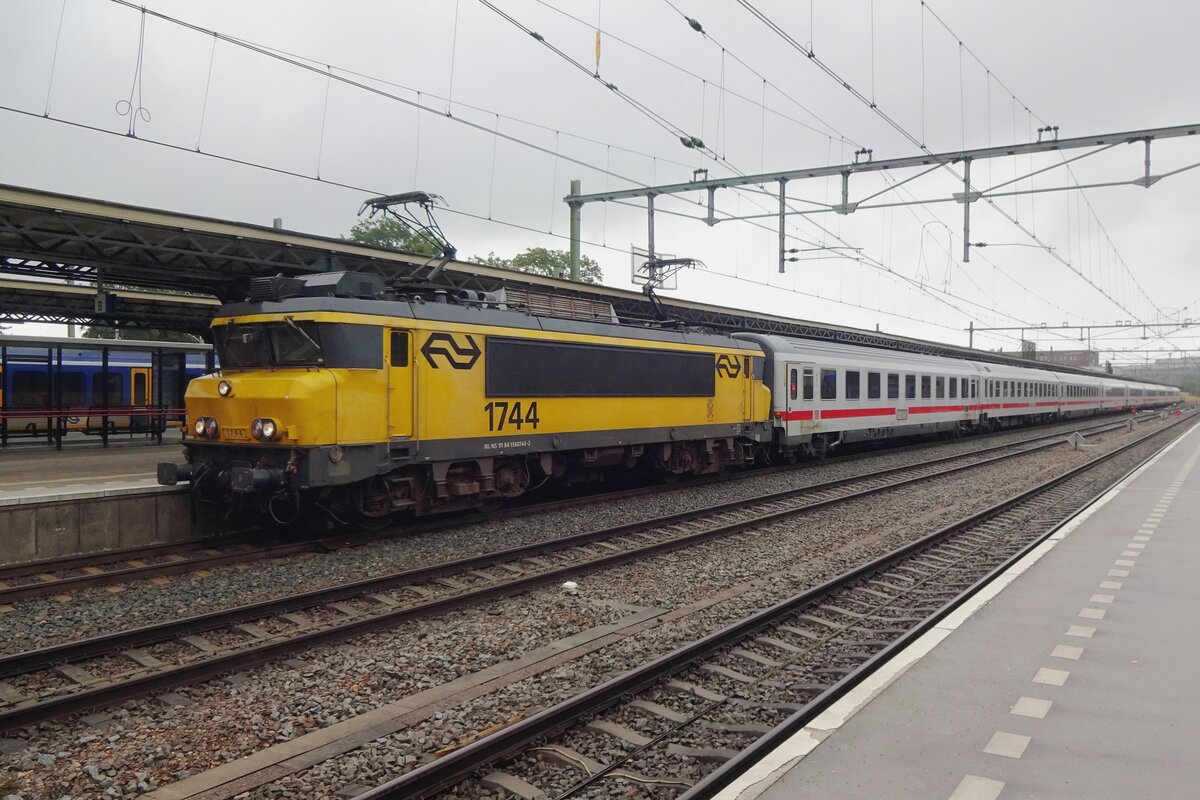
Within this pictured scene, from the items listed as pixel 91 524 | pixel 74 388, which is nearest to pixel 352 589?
pixel 91 524

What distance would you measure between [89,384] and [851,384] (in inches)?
956

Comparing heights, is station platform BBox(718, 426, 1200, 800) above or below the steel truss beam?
below

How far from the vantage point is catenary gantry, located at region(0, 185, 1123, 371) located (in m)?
11.9

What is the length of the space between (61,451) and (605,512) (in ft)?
49.4

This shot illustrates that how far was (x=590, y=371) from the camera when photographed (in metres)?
13.9

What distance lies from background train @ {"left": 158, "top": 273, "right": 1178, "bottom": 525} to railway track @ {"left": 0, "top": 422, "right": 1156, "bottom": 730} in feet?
6.73

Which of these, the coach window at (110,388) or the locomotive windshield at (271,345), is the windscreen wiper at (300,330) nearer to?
the locomotive windshield at (271,345)

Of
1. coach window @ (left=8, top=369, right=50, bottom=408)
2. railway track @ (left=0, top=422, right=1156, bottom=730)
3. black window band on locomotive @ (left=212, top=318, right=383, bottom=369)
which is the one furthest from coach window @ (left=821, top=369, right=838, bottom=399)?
coach window @ (left=8, top=369, right=50, bottom=408)

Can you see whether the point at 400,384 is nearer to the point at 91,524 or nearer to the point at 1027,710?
the point at 91,524

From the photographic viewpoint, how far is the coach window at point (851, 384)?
22625 millimetres

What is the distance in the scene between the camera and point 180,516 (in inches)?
467

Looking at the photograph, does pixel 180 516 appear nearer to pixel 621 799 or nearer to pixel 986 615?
pixel 621 799

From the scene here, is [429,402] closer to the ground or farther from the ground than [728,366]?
closer to the ground

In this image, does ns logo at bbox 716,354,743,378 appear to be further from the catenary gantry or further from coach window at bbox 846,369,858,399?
coach window at bbox 846,369,858,399
